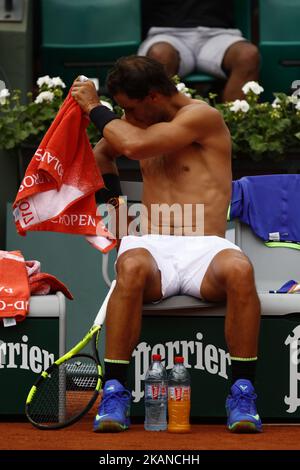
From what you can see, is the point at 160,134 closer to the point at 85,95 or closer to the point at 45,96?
the point at 85,95

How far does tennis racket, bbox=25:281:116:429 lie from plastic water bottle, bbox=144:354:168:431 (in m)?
0.21

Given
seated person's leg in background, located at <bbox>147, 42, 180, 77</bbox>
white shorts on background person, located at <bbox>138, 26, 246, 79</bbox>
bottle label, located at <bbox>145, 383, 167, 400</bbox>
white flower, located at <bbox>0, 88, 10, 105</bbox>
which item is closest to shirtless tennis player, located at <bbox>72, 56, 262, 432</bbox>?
bottle label, located at <bbox>145, 383, 167, 400</bbox>

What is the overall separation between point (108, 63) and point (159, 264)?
3.11 metres

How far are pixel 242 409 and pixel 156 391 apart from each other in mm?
352

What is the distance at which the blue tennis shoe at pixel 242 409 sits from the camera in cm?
442

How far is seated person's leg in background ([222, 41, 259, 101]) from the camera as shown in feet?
23.8

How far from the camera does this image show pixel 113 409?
14.5 ft

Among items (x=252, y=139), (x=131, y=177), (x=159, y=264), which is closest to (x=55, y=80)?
(x=131, y=177)

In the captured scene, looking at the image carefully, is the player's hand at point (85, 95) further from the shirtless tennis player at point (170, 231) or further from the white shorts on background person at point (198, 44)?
the white shorts on background person at point (198, 44)

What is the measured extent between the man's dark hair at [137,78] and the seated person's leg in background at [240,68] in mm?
2422

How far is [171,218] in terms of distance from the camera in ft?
16.1

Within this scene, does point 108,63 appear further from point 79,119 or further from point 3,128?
point 79,119

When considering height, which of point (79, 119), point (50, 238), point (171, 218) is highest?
point (79, 119)

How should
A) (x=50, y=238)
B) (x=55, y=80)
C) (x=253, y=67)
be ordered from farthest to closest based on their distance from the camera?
(x=253, y=67), (x=55, y=80), (x=50, y=238)
